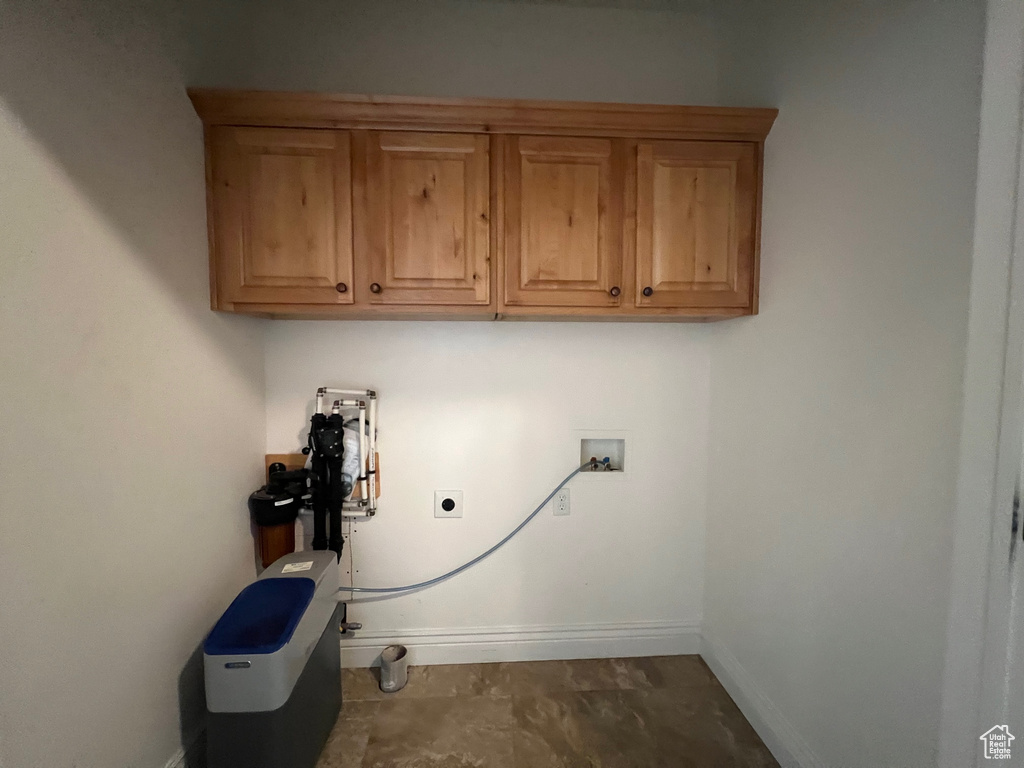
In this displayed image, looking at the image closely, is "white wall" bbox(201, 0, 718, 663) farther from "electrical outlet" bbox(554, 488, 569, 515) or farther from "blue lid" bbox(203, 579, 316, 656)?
"blue lid" bbox(203, 579, 316, 656)

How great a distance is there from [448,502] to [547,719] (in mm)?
873

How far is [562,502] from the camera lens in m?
1.98

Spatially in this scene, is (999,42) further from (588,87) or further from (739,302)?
A: (588,87)

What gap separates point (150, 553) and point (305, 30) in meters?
1.90

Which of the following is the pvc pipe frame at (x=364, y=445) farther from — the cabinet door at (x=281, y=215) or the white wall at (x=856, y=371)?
the white wall at (x=856, y=371)

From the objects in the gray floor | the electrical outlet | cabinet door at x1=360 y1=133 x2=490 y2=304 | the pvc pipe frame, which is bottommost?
the gray floor

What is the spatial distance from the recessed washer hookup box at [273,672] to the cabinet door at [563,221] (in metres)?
1.17

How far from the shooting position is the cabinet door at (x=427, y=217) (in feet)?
4.99

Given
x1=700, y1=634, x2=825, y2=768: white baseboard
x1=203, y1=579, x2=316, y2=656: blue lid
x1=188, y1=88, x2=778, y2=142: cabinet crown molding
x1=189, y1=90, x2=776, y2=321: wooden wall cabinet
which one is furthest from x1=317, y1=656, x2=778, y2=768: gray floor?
x1=188, y1=88, x2=778, y2=142: cabinet crown molding

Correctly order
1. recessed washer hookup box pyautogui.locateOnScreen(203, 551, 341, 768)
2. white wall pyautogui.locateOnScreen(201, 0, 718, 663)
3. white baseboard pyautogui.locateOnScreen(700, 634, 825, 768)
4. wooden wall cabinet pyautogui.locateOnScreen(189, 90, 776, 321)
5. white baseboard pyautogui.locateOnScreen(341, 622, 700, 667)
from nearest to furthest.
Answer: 1. recessed washer hookup box pyautogui.locateOnScreen(203, 551, 341, 768)
2. white baseboard pyautogui.locateOnScreen(700, 634, 825, 768)
3. wooden wall cabinet pyautogui.locateOnScreen(189, 90, 776, 321)
4. white wall pyautogui.locateOnScreen(201, 0, 718, 663)
5. white baseboard pyautogui.locateOnScreen(341, 622, 700, 667)

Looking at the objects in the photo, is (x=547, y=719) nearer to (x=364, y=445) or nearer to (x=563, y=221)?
(x=364, y=445)

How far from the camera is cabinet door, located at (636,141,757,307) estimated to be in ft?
5.19

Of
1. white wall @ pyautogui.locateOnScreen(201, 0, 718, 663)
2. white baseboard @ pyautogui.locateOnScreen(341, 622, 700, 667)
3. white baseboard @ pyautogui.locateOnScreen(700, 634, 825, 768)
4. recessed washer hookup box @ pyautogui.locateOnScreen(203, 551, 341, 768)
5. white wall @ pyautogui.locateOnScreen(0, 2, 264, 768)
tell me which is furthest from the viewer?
white baseboard @ pyautogui.locateOnScreen(341, 622, 700, 667)

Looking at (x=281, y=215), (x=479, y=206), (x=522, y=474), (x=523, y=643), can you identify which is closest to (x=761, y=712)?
(x=523, y=643)
